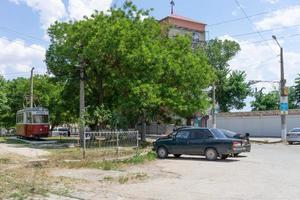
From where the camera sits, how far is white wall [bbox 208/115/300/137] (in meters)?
53.9

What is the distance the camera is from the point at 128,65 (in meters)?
34.4

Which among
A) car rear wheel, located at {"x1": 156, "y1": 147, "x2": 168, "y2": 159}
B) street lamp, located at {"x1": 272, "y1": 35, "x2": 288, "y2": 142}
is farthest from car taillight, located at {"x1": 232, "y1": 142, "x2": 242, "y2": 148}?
street lamp, located at {"x1": 272, "y1": 35, "x2": 288, "y2": 142}

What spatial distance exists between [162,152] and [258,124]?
36.5m

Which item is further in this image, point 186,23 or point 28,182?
point 186,23

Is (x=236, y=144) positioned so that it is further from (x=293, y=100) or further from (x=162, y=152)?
(x=293, y=100)

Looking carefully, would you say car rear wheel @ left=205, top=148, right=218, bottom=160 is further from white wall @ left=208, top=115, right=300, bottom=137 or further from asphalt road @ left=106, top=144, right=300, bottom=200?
white wall @ left=208, top=115, right=300, bottom=137

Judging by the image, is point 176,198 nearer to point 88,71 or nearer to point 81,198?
point 81,198

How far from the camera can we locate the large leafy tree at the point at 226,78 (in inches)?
2835

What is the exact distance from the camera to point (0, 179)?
14781 millimetres

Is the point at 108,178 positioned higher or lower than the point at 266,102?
lower

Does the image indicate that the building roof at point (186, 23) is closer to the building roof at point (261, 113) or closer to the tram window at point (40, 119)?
the building roof at point (261, 113)

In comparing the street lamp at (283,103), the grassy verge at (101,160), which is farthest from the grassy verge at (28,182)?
the street lamp at (283,103)

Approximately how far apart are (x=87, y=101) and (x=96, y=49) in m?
7.35

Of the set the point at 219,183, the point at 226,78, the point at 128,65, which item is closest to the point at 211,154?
the point at 219,183
